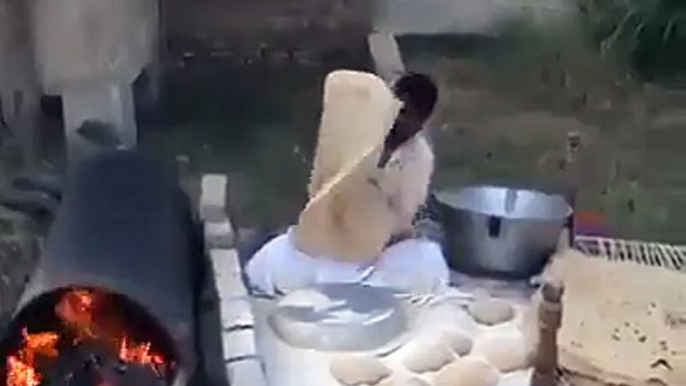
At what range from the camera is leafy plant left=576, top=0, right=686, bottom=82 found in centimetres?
117

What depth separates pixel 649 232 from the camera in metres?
1.27

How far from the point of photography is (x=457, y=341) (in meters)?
1.15

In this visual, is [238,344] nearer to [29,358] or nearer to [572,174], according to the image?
[29,358]

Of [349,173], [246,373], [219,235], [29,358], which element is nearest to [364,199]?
[349,173]

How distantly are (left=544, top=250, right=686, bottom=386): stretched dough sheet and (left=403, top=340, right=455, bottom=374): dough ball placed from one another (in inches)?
7.2

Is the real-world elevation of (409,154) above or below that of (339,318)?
above

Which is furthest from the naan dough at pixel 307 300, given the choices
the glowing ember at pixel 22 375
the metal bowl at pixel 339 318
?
the glowing ember at pixel 22 375

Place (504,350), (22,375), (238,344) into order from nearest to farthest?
(22,375) → (238,344) → (504,350)

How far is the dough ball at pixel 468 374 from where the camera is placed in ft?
3.57

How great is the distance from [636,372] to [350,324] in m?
0.30

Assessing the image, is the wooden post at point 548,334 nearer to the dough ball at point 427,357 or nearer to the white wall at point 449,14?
the dough ball at point 427,357

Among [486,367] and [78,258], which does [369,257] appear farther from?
[78,258]

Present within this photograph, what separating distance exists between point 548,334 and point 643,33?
34 cm

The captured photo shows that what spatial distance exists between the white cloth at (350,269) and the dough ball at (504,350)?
9cm
